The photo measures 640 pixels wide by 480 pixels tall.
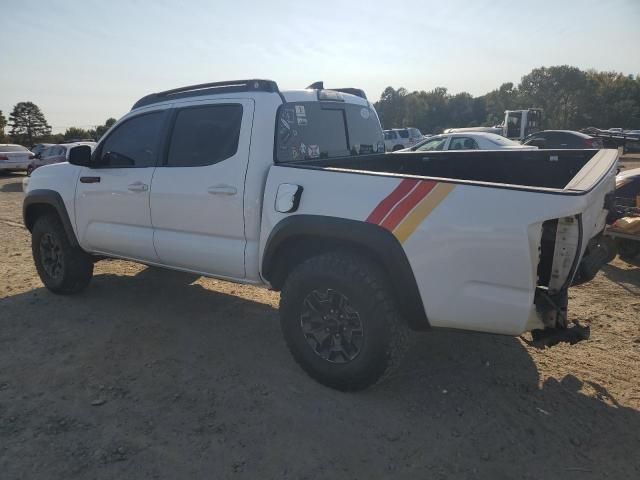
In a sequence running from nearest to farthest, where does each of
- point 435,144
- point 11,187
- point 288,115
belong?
1. point 288,115
2. point 435,144
3. point 11,187

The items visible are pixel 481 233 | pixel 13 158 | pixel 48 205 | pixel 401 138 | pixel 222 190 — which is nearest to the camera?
pixel 481 233

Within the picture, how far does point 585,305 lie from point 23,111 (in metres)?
60.4

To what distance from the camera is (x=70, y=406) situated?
124 inches

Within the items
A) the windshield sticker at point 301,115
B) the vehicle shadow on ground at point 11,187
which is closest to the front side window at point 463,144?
the windshield sticker at point 301,115

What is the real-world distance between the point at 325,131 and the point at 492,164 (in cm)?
147

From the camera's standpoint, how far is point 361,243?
116 inches

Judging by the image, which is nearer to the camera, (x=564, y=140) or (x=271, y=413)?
(x=271, y=413)

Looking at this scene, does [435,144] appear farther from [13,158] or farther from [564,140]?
[13,158]

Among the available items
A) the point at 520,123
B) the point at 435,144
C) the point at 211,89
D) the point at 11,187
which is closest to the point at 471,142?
the point at 435,144

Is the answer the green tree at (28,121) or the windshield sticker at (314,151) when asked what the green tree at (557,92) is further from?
the windshield sticker at (314,151)

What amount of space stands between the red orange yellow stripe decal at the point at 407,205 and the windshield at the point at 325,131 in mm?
1050

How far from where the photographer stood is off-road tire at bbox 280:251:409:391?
2.96 metres

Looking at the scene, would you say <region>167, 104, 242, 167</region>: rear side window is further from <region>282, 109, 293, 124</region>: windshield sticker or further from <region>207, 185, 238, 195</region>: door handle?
<region>282, 109, 293, 124</region>: windshield sticker

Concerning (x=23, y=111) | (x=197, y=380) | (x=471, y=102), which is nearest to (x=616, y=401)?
(x=197, y=380)
